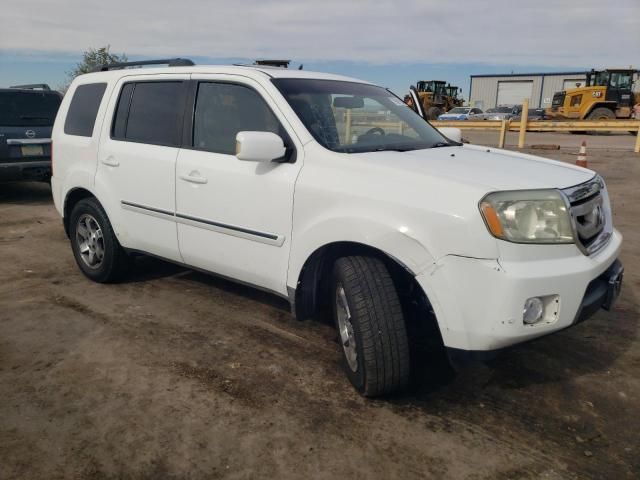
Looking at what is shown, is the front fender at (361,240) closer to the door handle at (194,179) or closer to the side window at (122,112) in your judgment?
the door handle at (194,179)

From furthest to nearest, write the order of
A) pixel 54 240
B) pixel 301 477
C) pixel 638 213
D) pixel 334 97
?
pixel 638 213 → pixel 54 240 → pixel 334 97 → pixel 301 477

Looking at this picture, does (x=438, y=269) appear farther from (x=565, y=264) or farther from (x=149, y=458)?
(x=149, y=458)

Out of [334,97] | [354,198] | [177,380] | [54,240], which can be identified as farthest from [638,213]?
[54,240]

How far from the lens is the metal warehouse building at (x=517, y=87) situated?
2377 inches

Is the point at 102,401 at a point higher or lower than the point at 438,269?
lower

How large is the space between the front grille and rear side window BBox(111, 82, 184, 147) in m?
2.57

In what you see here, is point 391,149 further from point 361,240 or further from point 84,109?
point 84,109

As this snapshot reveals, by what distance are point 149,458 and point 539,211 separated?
7.00ft

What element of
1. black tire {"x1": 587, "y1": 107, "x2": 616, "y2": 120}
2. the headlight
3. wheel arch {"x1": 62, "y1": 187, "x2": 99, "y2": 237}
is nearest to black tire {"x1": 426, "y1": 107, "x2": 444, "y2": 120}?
black tire {"x1": 587, "y1": 107, "x2": 616, "y2": 120}

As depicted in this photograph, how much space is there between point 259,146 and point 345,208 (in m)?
0.62

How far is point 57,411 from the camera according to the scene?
285 centimetres

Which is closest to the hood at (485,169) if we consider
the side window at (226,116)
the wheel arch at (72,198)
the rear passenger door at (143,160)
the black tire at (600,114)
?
the side window at (226,116)

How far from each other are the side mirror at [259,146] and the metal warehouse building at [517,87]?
63498mm

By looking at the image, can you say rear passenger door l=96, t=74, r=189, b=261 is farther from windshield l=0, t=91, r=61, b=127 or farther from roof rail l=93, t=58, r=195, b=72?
windshield l=0, t=91, r=61, b=127
